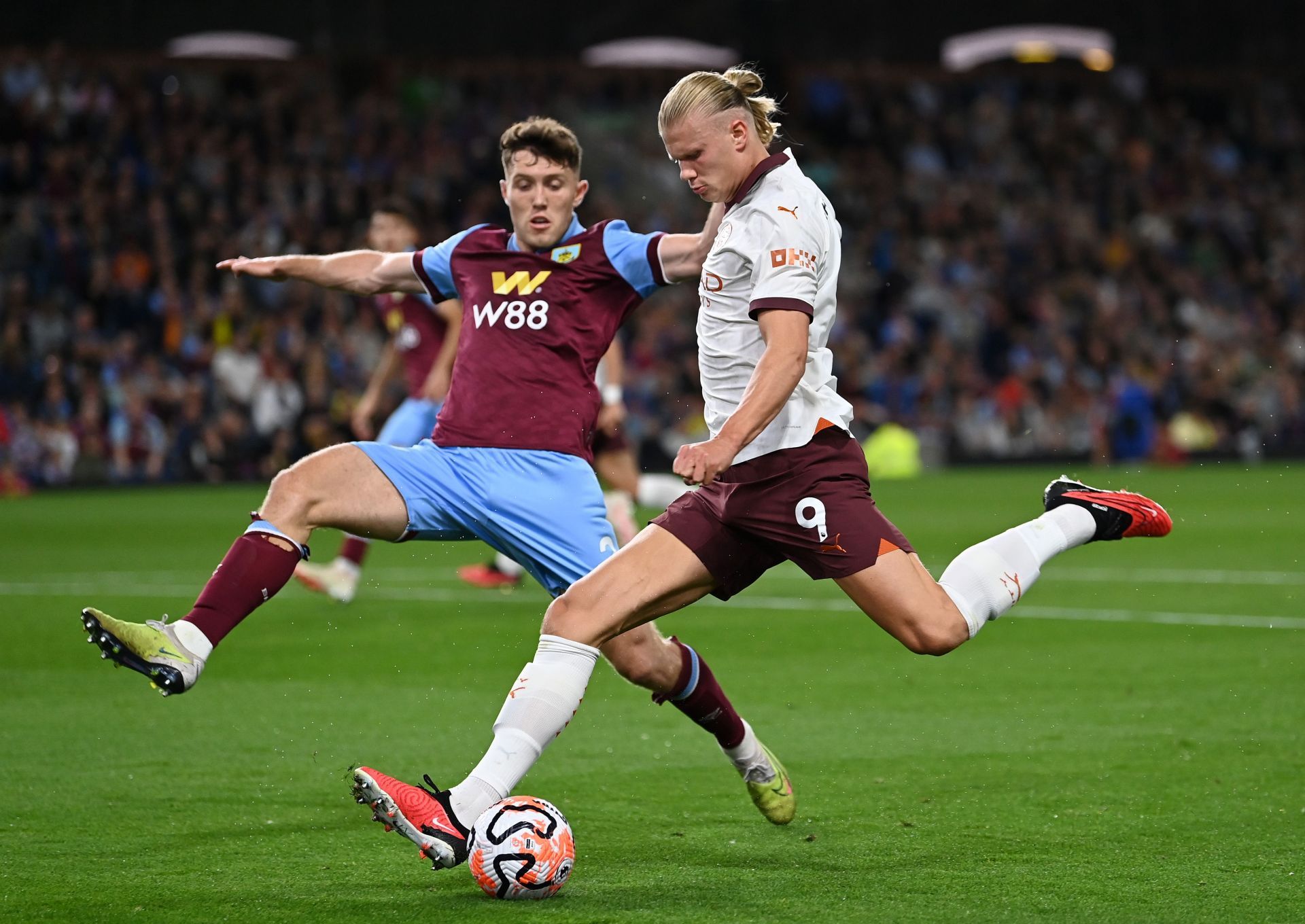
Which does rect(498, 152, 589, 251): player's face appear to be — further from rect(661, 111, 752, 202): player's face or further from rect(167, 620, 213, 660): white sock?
rect(167, 620, 213, 660): white sock

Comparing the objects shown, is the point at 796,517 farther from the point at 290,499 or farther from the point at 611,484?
the point at 611,484

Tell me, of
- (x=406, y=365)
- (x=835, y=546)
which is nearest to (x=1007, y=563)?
(x=835, y=546)

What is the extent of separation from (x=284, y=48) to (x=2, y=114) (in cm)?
400

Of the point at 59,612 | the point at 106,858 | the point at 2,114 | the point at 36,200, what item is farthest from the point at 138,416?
the point at 106,858

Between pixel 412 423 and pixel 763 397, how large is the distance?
645 cm

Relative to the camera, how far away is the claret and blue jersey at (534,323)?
239 inches

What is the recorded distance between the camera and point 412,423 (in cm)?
1087

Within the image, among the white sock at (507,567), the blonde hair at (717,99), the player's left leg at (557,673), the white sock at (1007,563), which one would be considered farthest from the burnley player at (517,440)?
the white sock at (507,567)

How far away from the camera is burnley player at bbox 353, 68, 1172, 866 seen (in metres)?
4.82

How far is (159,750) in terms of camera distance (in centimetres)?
673

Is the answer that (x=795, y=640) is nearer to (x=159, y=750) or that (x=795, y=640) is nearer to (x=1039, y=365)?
(x=159, y=750)

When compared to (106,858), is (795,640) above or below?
below

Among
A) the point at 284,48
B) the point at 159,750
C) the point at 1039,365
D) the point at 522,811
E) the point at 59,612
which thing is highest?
the point at 284,48

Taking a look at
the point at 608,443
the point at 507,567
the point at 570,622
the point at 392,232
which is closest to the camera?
the point at 570,622
